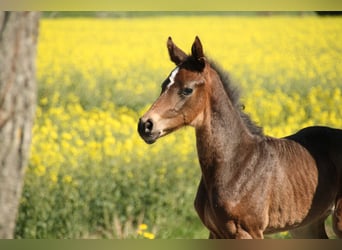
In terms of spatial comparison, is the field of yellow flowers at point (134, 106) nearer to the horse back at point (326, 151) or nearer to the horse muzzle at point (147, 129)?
the horse back at point (326, 151)

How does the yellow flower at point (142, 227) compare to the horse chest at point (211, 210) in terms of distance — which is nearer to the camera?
the horse chest at point (211, 210)

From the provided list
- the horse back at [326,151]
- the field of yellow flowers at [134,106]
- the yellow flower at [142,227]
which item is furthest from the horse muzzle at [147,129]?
the yellow flower at [142,227]

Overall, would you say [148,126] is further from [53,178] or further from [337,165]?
[53,178]

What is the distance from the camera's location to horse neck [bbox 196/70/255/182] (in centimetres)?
446

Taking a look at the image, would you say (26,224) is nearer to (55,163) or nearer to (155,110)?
(55,163)

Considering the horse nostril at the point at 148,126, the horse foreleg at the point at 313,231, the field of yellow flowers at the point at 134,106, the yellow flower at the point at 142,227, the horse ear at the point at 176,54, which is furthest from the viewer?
the field of yellow flowers at the point at 134,106

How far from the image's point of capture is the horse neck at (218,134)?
176 inches

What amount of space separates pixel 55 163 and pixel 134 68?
1505 millimetres

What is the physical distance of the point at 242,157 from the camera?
4.54 meters

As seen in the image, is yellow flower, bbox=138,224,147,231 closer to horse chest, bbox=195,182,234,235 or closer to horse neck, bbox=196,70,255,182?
horse chest, bbox=195,182,234,235

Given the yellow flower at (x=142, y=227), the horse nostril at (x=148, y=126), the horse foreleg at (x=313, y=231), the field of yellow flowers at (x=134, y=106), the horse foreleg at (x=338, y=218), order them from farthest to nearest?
the field of yellow flowers at (x=134, y=106) < the yellow flower at (x=142, y=227) < the horse foreleg at (x=313, y=231) < the horse foreleg at (x=338, y=218) < the horse nostril at (x=148, y=126)

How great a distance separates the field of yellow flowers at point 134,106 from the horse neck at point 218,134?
1101 millimetres

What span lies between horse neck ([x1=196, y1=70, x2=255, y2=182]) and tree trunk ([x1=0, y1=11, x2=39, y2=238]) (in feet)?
4.33

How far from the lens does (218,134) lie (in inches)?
177
